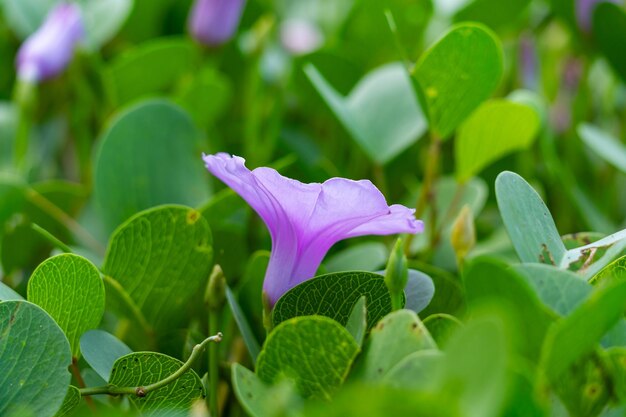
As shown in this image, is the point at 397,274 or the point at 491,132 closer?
the point at 397,274

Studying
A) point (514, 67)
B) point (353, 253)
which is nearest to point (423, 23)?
point (514, 67)

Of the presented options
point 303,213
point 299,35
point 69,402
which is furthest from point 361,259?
point 299,35

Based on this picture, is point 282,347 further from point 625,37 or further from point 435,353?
point 625,37

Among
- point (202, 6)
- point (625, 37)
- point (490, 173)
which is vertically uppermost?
point (202, 6)

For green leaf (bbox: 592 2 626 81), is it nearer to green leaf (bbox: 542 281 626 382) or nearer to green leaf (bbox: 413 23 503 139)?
green leaf (bbox: 413 23 503 139)

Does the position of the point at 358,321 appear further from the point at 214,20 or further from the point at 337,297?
the point at 214,20

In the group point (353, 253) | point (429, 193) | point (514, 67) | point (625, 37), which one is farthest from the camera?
point (514, 67)

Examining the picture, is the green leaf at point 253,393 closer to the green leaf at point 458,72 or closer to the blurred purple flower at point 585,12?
the green leaf at point 458,72
